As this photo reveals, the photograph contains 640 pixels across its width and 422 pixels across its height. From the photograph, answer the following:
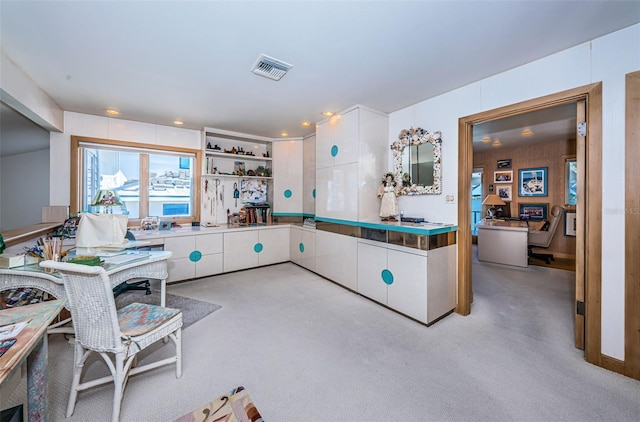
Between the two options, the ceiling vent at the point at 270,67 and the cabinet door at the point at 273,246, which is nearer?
the ceiling vent at the point at 270,67

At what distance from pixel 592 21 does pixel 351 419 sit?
3.10 meters

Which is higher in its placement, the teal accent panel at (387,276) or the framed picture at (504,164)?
the framed picture at (504,164)

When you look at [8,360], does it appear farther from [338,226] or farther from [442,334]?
[338,226]

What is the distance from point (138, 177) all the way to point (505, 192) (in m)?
7.80

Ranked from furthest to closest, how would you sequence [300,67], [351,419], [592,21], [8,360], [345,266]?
[345,266] → [300,67] → [592,21] → [351,419] → [8,360]

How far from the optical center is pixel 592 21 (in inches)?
66.2

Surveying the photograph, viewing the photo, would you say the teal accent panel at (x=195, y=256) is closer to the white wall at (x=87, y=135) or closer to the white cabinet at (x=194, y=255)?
the white cabinet at (x=194, y=255)

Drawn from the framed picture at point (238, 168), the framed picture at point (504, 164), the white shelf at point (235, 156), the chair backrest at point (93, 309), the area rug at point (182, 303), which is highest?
the framed picture at point (504, 164)

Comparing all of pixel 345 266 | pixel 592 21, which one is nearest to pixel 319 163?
pixel 345 266

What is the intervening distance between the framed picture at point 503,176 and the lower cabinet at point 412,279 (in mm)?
4543

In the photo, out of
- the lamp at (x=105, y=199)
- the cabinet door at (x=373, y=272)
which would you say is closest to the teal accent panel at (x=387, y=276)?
the cabinet door at (x=373, y=272)

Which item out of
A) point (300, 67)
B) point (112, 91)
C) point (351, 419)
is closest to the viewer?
point (351, 419)

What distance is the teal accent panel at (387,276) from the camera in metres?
2.77

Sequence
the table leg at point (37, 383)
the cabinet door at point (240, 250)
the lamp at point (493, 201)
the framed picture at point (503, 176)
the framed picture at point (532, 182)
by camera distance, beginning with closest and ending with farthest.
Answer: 1. the table leg at point (37, 383)
2. the cabinet door at point (240, 250)
3. the framed picture at point (532, 182)
4. the lamp at point (493, 201)
5. the framed picture at point (503, 176)
